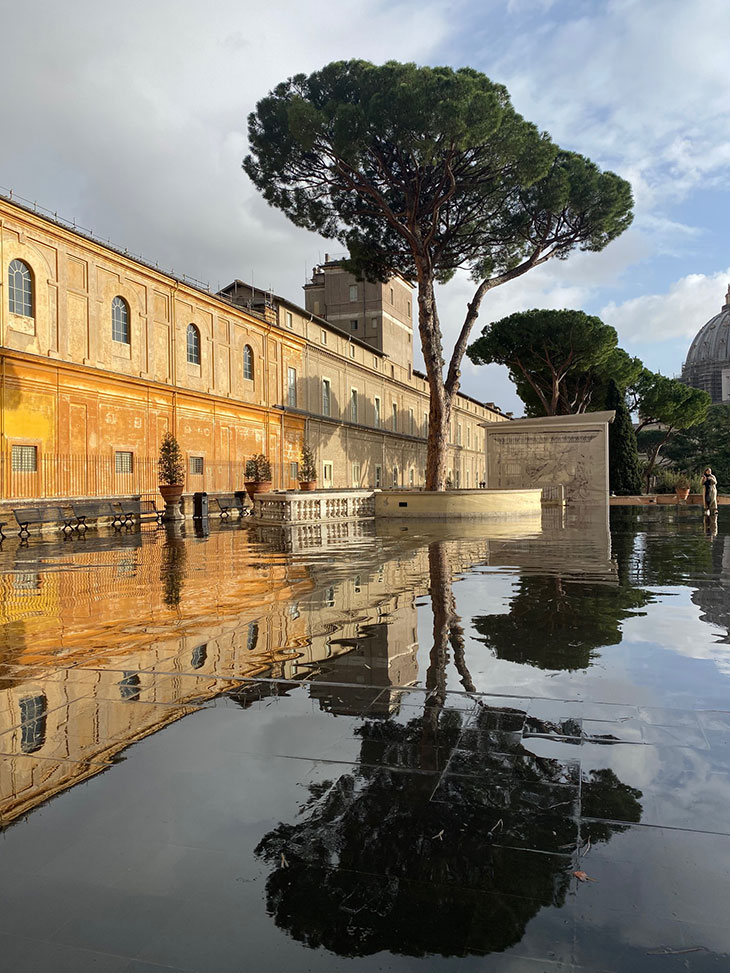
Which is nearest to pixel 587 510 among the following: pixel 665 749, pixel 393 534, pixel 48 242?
pixel 393 534

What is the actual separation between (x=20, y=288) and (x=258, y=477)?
9866mm

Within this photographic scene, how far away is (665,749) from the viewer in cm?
286

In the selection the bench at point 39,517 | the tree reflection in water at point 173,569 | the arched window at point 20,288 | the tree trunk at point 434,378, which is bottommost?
the tree reflection in water at point 173,569

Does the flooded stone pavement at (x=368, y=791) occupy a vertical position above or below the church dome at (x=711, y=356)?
below

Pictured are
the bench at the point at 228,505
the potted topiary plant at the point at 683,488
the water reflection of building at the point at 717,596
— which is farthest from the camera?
the potted topiary plant at the point at 683,488

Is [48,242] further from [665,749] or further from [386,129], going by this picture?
[665,749]

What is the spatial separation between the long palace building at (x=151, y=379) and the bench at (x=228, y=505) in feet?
4.74

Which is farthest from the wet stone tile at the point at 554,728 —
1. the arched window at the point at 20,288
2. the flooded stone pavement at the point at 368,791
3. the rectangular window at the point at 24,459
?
the arched window at the point at 20,288

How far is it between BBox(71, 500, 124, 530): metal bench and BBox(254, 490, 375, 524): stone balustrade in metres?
4.18

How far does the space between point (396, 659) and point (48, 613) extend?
361cm

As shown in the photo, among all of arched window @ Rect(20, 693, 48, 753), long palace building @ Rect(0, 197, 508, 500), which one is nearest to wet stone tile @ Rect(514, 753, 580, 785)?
arched window @ Rect(20, 693, 48, 753)

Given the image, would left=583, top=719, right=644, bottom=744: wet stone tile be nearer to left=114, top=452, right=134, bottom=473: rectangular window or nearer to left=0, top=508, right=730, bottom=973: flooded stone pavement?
left=0, top=508, right=730, bottom=973: flooded stone pavement

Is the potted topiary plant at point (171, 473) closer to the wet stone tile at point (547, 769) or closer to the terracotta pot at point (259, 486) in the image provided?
the terracotta pot at point (259, 486)

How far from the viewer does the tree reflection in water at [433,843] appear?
69.3 inches
